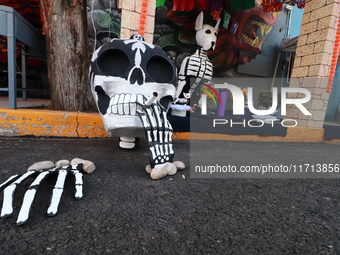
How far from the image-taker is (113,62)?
154 cm

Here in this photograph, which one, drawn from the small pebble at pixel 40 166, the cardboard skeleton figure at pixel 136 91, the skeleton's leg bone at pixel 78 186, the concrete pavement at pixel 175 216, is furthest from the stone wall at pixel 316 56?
the small pebble at pixel 40 166

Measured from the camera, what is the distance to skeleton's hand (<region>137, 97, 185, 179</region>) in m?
1.29

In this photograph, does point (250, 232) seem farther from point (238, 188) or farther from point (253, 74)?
point (253, 74)

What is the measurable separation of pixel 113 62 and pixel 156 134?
70cm

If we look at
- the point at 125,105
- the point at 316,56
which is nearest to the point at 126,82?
the point at 125,105

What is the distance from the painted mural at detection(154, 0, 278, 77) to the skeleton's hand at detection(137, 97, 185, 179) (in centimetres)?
398

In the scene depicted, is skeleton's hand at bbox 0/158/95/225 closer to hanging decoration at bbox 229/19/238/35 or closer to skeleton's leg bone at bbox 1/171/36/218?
skeleton's leg bone at bbox 1/171/36/218

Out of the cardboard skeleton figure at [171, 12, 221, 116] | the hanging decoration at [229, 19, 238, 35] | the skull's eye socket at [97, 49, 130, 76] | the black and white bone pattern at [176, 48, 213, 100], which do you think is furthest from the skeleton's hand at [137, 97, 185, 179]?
the hanging decoration at [229, 19, 238, 35]

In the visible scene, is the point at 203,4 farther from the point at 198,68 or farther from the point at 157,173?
the point at 157,173

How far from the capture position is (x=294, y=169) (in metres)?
1.72

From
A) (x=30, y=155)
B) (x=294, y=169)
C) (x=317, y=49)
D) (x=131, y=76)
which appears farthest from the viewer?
(x=317, y=49)

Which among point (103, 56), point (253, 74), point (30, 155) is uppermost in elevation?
point (253, 74)

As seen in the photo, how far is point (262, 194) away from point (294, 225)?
31 centimetres

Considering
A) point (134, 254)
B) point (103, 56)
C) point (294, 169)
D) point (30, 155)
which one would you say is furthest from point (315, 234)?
point (30, 155)
